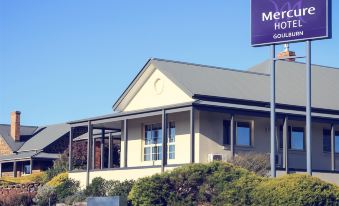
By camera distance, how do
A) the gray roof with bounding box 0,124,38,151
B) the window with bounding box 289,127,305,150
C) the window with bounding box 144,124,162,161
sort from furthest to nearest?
the gray roof with bounding box 0,124,38,151
the window with bounding box 144,124,162,161
the window with bounding box 289,127,305,150

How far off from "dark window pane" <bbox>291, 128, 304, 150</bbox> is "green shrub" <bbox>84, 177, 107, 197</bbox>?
9.64m

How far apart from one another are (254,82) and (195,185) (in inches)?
528

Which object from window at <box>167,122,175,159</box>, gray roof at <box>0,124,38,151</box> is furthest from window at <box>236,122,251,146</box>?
gray roof at <box>0,124,38,151</box>

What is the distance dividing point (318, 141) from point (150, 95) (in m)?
8.89

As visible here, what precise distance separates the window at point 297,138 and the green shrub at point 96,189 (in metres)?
9.56

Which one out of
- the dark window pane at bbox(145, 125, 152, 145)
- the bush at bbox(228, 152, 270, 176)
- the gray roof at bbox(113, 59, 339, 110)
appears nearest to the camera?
the bush at bbox(228, 152, 270, 176)

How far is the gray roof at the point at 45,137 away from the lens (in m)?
62.2

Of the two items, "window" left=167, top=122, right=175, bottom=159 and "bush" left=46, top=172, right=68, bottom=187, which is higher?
"window" left=167, top=122, right=175, bottom=159

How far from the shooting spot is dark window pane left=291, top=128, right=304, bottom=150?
37906mm

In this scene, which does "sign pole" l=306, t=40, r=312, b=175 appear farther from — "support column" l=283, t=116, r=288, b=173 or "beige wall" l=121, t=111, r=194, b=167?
"beige wall" l=121, t=111, r=194, b=167

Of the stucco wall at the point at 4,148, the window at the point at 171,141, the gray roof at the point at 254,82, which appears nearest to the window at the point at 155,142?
the window at the point at 171,141

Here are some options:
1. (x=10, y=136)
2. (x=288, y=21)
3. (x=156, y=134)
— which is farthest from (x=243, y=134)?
(x=10, y=136)

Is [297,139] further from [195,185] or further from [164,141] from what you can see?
[195,185]

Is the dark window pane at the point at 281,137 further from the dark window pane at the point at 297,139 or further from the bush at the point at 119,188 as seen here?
the bush at the point at 119,188
